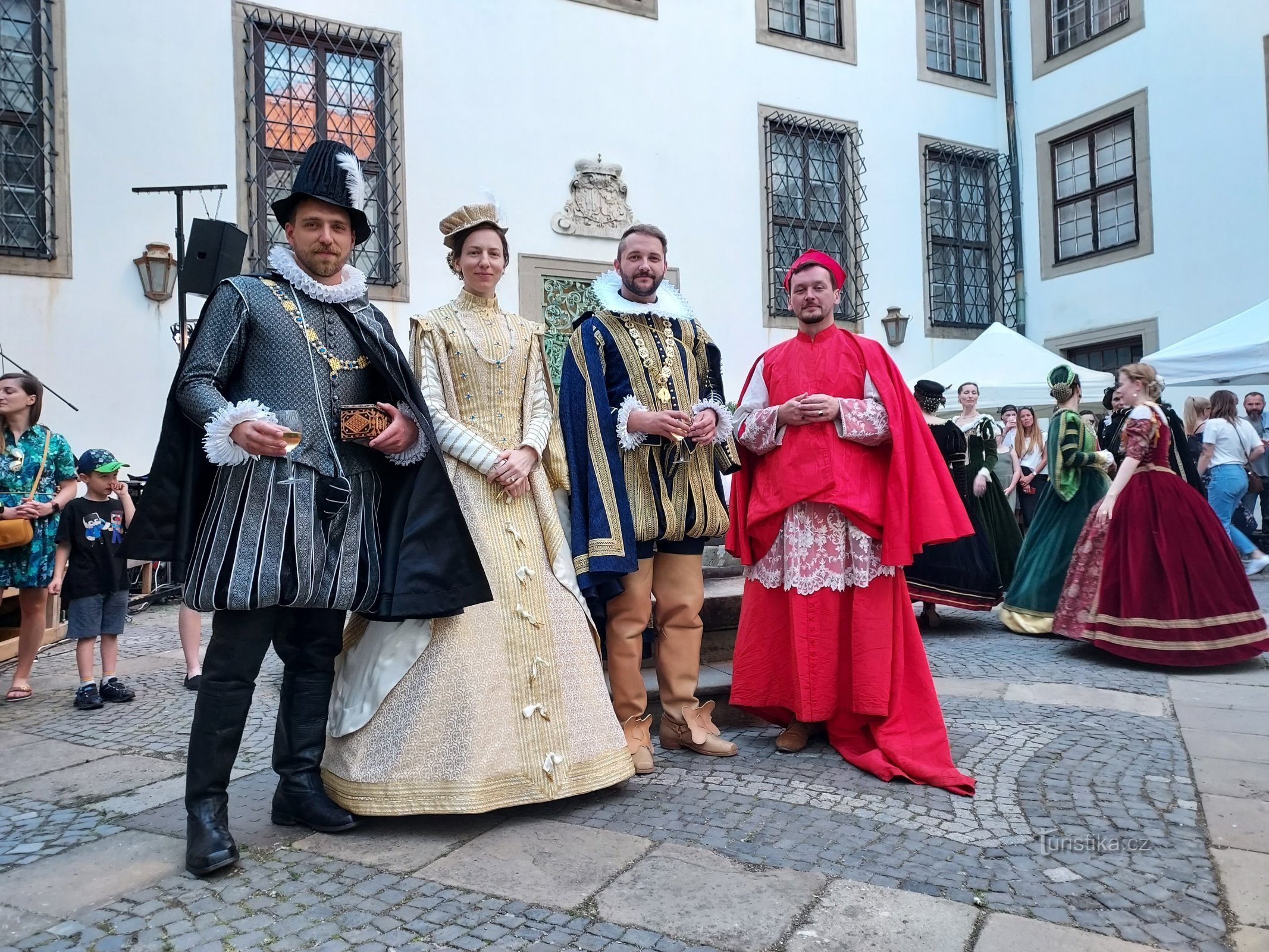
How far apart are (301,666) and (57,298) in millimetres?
7132

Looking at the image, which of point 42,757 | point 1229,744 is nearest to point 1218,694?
point 1229,744

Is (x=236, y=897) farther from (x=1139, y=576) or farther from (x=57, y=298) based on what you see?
(x=57, y=298)

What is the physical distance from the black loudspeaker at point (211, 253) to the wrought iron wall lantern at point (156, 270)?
2936 millimetres

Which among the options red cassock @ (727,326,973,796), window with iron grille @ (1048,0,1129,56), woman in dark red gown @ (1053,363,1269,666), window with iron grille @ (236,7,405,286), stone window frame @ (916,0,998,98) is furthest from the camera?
stone window frame @ (916,0,998,98)

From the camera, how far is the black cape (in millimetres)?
2426

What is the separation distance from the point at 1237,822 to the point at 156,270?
28.2ft

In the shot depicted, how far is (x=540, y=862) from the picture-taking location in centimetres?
245

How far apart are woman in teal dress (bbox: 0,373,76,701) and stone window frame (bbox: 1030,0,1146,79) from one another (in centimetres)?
1284

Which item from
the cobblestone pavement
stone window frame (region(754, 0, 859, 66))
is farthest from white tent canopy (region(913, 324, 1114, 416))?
the cobblestone pavement

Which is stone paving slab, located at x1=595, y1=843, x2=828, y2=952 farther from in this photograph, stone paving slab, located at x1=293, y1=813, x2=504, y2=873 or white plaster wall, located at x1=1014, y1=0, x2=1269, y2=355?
white plaster wall, located at x1=1014, y1=0, x2=1269, y2=355

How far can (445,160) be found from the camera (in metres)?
9.82

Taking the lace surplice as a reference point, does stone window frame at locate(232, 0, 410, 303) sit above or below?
above

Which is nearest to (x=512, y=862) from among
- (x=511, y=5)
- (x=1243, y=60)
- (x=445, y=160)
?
(x=445, y=160)

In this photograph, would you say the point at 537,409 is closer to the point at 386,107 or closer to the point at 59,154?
the point at 59,154
